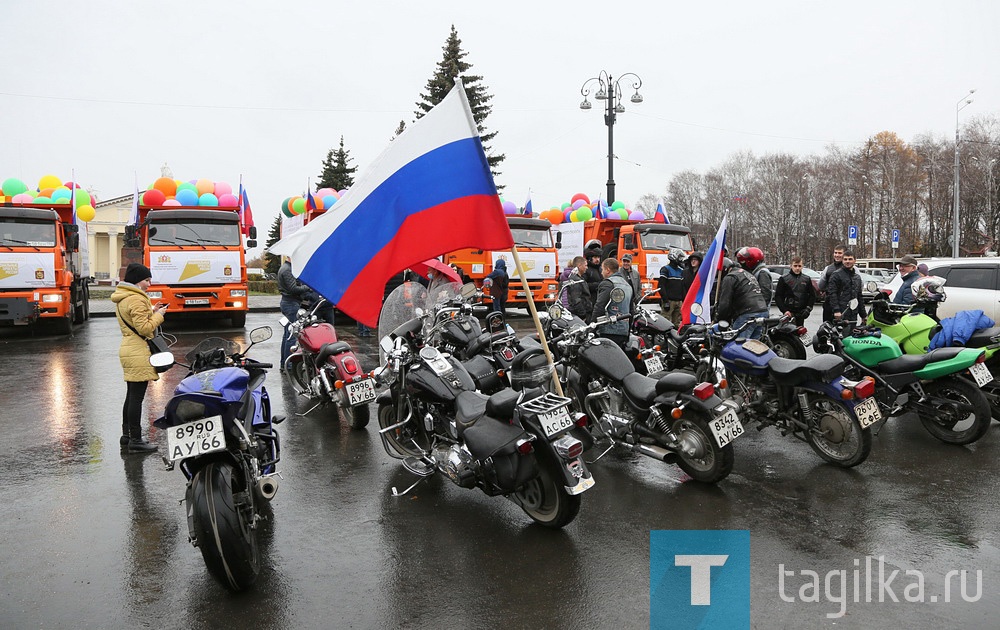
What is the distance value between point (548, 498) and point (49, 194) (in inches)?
737

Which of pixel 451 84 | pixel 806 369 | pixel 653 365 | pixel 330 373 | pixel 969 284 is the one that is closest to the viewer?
pixel 806 369

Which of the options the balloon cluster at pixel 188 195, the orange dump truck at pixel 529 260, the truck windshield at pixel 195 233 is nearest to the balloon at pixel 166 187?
the balloon cluster at pixel 188 195

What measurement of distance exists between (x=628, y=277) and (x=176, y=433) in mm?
8038

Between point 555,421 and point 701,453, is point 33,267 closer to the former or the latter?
point 555,421

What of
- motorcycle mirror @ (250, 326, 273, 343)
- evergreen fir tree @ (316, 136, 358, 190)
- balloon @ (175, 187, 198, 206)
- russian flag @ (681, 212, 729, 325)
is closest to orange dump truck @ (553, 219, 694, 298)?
balloon @ (175, 187, 198, 206)

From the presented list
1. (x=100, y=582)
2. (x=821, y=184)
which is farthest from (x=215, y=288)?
(x=821, y=184)

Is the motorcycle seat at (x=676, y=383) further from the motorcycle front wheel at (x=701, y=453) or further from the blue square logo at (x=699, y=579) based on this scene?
the blue square logo at (x=699, y=579)

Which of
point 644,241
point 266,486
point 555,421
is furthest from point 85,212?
point 555,421

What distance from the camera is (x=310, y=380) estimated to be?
27.2 ft

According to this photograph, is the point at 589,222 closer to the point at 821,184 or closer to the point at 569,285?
the point at 569,285

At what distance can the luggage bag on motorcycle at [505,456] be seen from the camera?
4168 millimetres

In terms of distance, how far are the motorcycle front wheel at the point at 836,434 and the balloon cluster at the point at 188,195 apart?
1572 cm

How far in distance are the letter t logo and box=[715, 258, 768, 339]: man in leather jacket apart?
12.1ft

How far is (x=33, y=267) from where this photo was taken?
47.1 ft
